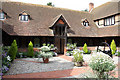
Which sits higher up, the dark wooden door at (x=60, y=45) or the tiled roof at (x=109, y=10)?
the tiled roof at (x=109, y=10)

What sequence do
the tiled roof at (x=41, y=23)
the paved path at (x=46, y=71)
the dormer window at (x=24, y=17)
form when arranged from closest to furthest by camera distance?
the paved path at (x=46, y=71)
the tiled roof at (x=41, y=23)
the dormer window at (x=24, y=17)

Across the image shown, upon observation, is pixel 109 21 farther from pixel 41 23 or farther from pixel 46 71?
pixel 46 71

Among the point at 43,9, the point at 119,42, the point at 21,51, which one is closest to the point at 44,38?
the point at 21,51

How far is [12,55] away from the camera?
10.6 meters

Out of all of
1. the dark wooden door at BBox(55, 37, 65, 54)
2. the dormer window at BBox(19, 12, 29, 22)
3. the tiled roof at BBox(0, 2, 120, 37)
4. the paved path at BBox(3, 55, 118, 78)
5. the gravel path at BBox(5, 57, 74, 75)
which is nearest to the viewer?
the paved path at BBox(3, 55, 118, 78)

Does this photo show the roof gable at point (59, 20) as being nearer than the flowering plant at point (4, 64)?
No

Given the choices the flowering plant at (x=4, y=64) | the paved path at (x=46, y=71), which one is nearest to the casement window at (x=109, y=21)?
the paved path at (x=46, y=71)

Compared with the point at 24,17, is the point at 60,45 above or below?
below

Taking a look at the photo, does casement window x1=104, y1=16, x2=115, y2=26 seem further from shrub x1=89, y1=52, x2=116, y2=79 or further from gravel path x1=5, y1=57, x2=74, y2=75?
shrub x1=89, y1=52, x2=116, y2=79

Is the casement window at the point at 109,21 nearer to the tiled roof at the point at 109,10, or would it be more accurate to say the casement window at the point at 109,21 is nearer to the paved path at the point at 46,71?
the tiled roof at the point at 109,10

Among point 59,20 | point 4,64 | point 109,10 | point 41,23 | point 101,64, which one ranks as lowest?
point 4,64

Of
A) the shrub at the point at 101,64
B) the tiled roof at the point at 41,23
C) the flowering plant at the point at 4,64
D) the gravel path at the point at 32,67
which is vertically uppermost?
the tiled roof at the point at 41,23

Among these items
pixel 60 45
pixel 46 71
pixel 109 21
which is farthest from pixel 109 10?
pixel 46 71

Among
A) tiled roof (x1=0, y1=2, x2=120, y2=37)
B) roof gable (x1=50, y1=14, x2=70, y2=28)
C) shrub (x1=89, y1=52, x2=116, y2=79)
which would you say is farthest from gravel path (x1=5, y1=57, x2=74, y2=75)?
roof gable (x1=50, y1=14, x2=70, y2=28)
